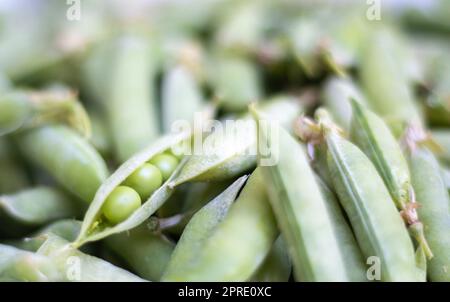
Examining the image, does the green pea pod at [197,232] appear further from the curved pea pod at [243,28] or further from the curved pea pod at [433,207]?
the curved pea pod at [243,28]

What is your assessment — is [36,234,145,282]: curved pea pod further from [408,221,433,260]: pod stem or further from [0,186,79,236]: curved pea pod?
[408,221,433,260]: pod stem

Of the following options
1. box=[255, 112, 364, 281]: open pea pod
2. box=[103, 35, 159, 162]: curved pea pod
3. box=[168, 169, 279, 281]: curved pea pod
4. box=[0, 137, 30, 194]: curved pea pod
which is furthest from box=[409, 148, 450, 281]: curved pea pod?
box=[0, 137, 30, 194]: curved pea pod

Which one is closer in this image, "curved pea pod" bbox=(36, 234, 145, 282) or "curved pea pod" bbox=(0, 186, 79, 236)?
"curved pea pod" bbox=(36, 234, 145, 282)

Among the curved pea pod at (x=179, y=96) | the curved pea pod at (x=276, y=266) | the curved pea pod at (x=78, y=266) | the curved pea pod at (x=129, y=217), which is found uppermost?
the curved pea pod at (x=179, y=96)

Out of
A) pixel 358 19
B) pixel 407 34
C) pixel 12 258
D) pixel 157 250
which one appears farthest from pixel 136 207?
pixel 407 34

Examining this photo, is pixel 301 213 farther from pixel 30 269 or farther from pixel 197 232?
pixel 30 269

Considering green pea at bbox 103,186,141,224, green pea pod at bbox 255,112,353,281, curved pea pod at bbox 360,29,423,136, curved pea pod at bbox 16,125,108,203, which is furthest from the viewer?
curved pea pod at bbox 360,29,423,136

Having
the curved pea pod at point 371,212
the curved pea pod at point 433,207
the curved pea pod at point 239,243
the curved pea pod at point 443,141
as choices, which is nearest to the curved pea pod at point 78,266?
the curved pea pod at point 239,243

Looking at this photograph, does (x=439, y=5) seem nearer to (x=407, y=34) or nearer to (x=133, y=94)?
(x=407, y=34)
